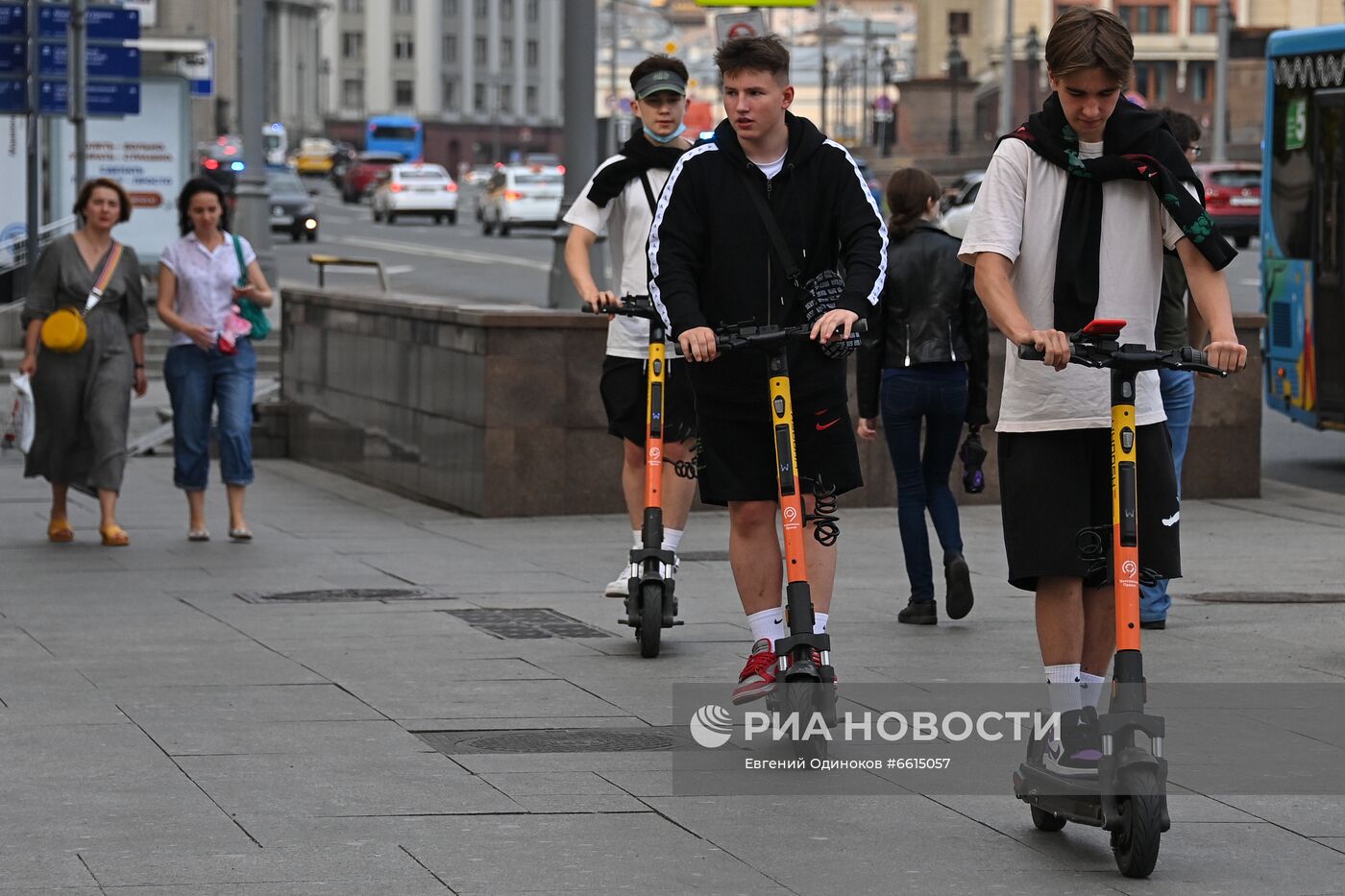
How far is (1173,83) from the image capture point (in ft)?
365

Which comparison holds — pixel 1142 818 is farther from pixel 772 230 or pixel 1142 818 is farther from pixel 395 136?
pixel 395 136

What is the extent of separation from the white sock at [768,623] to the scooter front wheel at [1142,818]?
170 cm

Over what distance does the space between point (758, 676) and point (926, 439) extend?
2.77 m

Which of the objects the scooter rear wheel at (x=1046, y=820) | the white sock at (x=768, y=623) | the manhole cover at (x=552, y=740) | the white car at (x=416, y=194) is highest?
the white car at (x=416, y=194)

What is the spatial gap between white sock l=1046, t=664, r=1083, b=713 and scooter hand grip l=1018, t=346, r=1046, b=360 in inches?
28.5

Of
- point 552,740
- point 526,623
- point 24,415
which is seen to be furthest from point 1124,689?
point 24,415

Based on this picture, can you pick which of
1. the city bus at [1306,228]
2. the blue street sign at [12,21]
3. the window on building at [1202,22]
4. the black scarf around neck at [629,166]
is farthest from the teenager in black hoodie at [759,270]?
the window on building at [1202,22]

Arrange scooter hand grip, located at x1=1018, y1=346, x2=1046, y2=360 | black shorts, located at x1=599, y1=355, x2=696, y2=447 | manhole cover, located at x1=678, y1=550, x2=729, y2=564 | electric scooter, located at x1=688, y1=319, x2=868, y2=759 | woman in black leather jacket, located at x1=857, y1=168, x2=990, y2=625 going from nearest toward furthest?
1. scooter hand grip, located at x1=1018, y1=346, x2=1046, y2=360
2. electric scooter, located at x1=688, y1=319, x2=868, y2=759
3. black shorts, located at x1=599, y1=355, x2=696, y2=447
4. woman in black leather jacket, located at x1=857, y1=168, x2=990, y2=625
5. manhole cover, located at x1=678, y1=550, x2=729, y2=564

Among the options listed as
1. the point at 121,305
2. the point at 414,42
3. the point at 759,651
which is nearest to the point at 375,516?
the point at 121,305

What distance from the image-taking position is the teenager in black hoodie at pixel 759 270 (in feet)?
20.9

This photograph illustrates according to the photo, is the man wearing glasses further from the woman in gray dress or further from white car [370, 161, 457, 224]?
white car [370, 161, 457, 224]

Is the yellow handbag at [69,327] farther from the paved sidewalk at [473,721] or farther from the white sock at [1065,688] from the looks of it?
the white sock at [1065,688]

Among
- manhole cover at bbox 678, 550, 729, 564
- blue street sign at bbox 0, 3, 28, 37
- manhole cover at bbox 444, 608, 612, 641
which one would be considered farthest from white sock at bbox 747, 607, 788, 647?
blue street sign at bbox 0, 3, 28, 37

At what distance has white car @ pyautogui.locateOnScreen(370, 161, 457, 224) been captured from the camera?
217 feet
